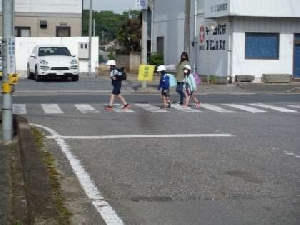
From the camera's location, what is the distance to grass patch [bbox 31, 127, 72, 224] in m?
7.23

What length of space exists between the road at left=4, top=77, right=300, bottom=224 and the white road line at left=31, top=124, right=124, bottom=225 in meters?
0.01

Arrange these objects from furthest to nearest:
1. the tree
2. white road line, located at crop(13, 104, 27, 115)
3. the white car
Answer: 1. the tree
2. the white car
3. white road line, located at crop(13, 104, 27, 115)

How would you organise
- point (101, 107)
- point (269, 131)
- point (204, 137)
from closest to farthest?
point (204, 137) < point (269, 131) < point (101, 107)

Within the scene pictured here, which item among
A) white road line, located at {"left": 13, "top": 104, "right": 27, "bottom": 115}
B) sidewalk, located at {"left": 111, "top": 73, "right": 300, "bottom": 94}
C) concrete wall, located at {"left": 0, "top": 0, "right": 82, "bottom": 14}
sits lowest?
white road line, located at {"left": 13, "top": 104, "right": 27, "bottom": 115}

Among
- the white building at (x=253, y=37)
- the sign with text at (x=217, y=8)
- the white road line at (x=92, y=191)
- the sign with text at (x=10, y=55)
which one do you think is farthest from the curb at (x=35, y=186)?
the white building at (x=253, y=37)

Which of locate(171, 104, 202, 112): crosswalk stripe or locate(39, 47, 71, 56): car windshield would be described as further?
locate(39, 47, 71, 56): car windshield

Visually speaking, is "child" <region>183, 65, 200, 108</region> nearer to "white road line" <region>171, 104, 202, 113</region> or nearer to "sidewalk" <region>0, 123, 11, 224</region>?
"white road line" <region>171, 104, 202, 113</region>

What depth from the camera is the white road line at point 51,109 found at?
63.8 feet

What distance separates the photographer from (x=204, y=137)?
45.7 ft

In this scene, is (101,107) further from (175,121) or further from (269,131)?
(269,131)

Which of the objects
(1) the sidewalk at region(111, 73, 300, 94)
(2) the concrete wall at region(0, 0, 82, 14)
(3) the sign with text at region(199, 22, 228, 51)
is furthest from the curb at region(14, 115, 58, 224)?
(2) the concrete wall at region(0, 0, 82, 14)

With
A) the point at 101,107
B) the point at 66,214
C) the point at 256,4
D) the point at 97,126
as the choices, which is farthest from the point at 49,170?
the point at 256,4

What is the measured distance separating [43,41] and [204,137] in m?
26.9

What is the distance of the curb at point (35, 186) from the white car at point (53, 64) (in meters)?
22.1
